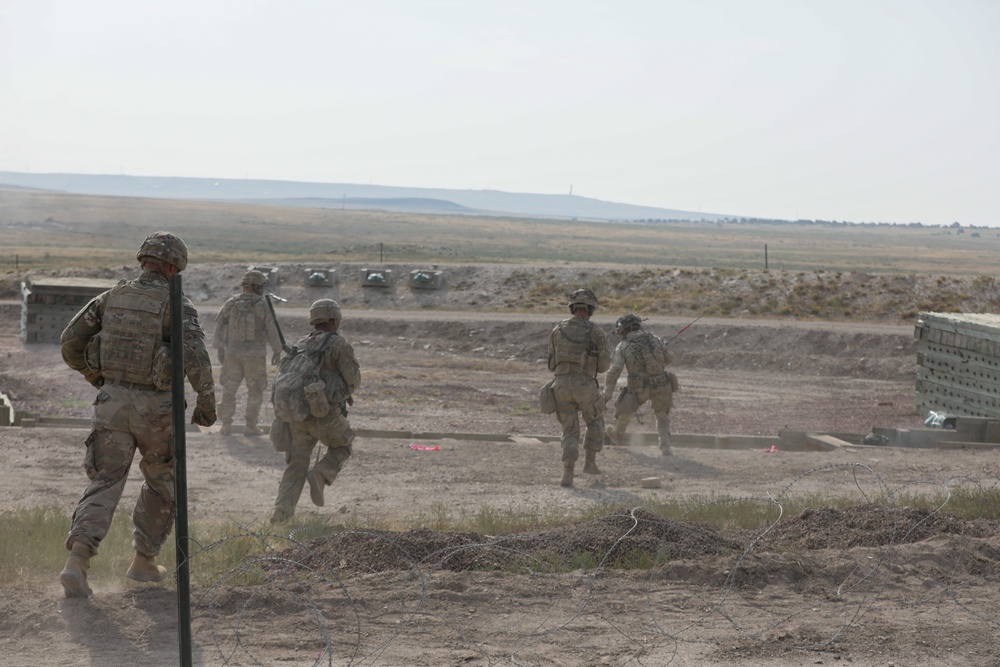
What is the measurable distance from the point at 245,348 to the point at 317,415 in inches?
218

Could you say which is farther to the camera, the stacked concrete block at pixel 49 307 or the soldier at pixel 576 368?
the stacked concrete block at pixel 49 307

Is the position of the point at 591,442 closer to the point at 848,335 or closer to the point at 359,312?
the point at 848,335

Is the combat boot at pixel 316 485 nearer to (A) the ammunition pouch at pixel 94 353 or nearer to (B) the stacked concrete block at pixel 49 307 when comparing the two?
(A) the ammunition pouch at pixel 94 353

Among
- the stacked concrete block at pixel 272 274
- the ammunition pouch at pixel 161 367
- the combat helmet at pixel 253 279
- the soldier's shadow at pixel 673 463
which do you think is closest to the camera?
the ammunition pouch at pixel 161 367

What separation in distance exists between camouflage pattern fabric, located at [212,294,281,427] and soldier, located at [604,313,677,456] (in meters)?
4.38

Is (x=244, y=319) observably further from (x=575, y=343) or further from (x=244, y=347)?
→ (x=575, y=343)

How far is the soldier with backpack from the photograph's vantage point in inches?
547

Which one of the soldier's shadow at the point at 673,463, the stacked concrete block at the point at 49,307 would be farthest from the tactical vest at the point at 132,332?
the stacked concrete block at the point at 49,307

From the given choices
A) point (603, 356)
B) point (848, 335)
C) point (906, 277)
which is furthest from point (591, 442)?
point (906, 277)

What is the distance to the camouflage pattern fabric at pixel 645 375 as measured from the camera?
13.9 m

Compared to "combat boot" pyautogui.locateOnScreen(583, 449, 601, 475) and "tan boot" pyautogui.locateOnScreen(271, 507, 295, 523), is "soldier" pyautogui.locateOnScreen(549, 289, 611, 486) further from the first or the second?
"tan boot" pyautogui.locateOnScreen(271, 507, 295, 523)

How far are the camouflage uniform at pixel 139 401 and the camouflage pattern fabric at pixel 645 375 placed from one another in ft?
24.7

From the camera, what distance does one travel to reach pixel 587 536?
8219 millimetres

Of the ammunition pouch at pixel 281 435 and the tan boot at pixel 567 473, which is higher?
the ammunition pouch at pixel 281 435
